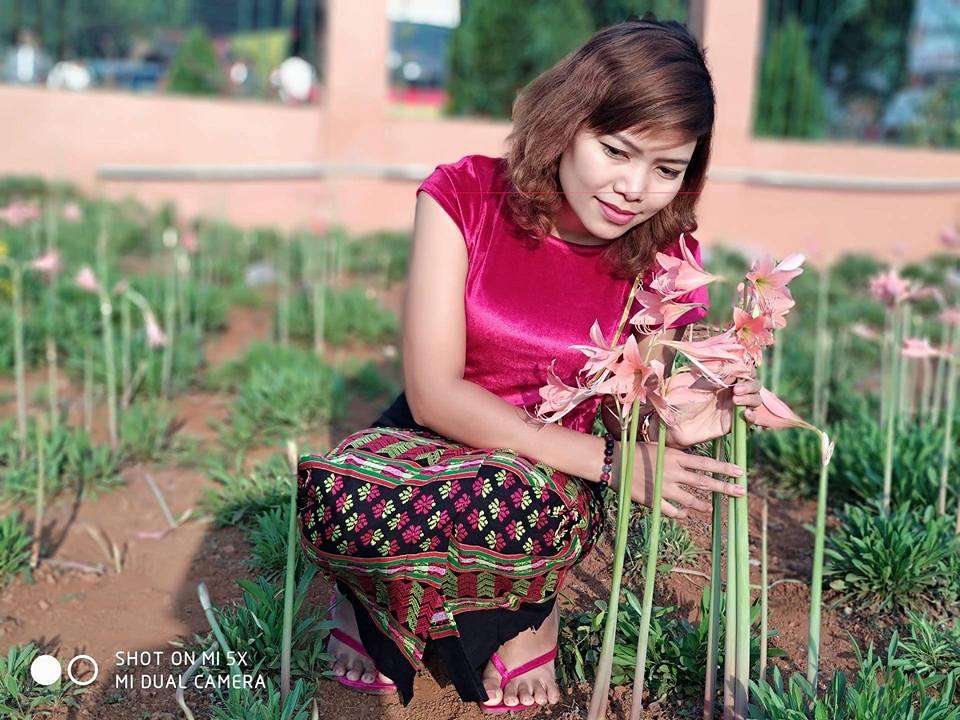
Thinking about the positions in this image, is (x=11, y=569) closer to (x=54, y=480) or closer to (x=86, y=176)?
(x=54, y=480)

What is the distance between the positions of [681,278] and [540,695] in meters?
0.86

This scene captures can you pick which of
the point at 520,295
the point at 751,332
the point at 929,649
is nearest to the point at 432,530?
the point at 520,295

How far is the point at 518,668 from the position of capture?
70.4 inches

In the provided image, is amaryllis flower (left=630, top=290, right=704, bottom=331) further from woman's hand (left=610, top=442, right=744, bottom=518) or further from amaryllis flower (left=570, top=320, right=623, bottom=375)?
woman's hand (left=610, top=442, right=744, bottom=518)

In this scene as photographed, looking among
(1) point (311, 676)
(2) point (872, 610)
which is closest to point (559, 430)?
(1) point (311, 676)

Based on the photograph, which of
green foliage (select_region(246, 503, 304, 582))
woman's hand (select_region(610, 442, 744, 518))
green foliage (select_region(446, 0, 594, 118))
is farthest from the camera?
green foliage (select_region(446, 0, 594, 118))

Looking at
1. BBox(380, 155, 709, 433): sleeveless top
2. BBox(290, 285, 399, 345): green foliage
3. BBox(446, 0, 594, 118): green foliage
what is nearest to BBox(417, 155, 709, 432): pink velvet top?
BBox(380, 155, 709, 433): sleeveless top

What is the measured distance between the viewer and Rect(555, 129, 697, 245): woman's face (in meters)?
1.69

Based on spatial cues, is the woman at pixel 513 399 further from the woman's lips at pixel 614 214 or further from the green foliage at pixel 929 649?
the green foliage at pixel 929 649

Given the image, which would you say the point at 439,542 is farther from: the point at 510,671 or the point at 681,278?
the point at 681,278

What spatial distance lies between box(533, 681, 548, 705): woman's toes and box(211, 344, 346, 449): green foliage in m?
1.46

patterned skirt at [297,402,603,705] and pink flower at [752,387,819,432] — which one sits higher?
pink flower at [752,387,819,432]

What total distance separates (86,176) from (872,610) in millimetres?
5936

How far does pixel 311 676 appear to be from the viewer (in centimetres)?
179
